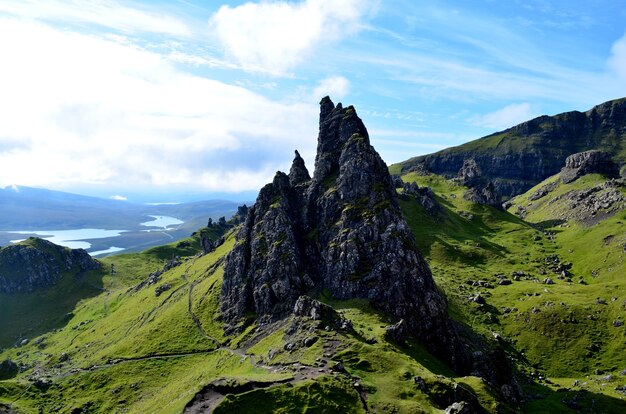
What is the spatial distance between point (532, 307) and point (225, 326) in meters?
112

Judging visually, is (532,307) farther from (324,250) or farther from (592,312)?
(324,250)

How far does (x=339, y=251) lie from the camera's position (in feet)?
448

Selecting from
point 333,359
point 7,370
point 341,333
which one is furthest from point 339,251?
point 7,370

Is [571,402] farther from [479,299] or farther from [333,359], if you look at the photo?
[479,299]

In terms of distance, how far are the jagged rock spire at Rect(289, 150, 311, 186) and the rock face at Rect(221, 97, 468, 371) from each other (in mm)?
10723

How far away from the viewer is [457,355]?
111688 mm

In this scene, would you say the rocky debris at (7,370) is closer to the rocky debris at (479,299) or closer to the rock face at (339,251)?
the rock face at (339,251)

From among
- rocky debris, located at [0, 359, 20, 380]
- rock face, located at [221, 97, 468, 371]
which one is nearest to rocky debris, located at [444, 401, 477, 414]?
rock face, located at [221, 97, 468, 371]

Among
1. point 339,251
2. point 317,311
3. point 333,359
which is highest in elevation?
point 339,251

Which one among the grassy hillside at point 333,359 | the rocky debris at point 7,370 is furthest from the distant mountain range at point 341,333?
the rocky debris at point 7,370

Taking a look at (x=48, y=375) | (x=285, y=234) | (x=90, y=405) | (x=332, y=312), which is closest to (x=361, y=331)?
(x=332, y=312)

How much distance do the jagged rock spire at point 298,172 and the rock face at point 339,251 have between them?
35.2ft

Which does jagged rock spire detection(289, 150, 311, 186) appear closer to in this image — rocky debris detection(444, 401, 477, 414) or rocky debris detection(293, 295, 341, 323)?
rocky debris detection(293, 295, 341, 323)

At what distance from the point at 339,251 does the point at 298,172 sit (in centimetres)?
6408
